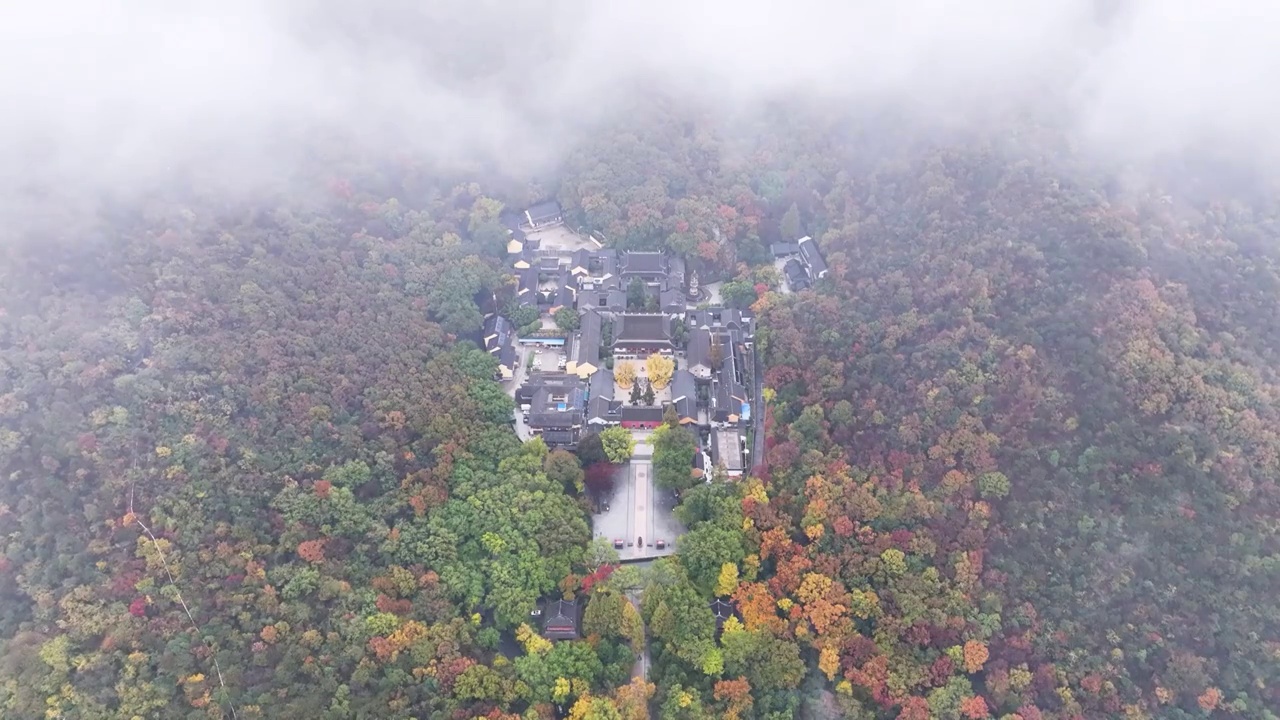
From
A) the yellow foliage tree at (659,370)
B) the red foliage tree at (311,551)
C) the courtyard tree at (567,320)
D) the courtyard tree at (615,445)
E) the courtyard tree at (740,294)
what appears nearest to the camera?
the red foliage tree at (311,551)

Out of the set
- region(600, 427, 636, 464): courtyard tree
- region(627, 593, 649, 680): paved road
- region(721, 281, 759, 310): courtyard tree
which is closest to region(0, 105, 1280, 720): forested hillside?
region(627, 593, 649, 680): paved road

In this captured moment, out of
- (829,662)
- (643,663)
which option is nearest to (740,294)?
(643,663)

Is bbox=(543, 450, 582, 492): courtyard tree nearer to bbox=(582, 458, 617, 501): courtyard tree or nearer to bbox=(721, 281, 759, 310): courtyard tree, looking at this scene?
bbox=(582, 458, 617, 501): courtyard tree

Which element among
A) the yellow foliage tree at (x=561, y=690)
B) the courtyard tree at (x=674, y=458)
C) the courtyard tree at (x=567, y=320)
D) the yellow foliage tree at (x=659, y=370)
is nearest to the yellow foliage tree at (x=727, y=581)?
the courtyard tree at (x=674, y=458)

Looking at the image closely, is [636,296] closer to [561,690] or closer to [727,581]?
[727,581]

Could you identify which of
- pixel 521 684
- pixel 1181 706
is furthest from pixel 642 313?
pixel 1181 706

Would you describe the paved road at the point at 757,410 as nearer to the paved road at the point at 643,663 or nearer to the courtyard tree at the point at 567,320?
the paved road at the point at 643,663
